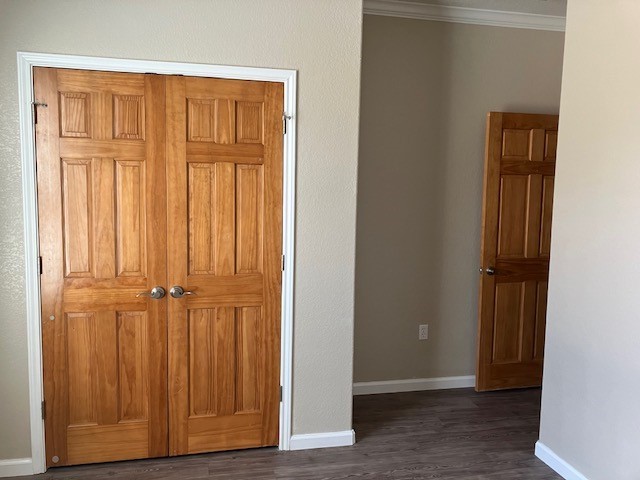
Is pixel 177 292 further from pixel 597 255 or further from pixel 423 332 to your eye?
pixel 597 255

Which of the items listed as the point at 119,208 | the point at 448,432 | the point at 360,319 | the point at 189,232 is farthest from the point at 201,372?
the point at 448,432

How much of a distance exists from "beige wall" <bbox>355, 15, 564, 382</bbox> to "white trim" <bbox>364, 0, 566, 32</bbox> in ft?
0.16

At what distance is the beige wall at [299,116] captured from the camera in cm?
264

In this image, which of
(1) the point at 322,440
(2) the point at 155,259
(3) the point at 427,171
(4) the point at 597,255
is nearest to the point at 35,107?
(2) the point at 155,259

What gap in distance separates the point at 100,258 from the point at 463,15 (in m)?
2.94

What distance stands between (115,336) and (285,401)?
39.4 inches

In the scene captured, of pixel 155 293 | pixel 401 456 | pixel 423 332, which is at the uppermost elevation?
pixel 155 293

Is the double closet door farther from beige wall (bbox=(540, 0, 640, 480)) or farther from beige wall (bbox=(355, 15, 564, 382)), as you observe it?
beige wall (bbox=(540, 0, 640, 480))

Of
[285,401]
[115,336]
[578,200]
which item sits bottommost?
[285,401]

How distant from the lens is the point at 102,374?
9.33 feet

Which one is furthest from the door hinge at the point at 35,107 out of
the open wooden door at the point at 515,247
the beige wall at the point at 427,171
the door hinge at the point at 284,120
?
the open wooden door at the point at 515,247

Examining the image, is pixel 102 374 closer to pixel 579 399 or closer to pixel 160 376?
pixel 160 376

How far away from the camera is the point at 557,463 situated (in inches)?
114

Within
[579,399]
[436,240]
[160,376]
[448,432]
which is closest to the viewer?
[579,399]
